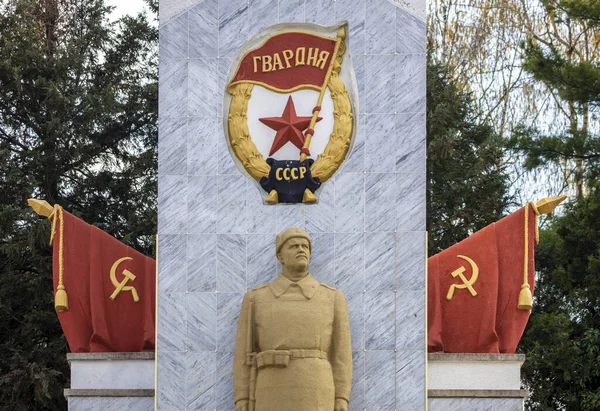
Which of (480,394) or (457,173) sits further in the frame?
(457,173)

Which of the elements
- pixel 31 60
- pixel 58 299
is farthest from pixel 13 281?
pixel 58 299

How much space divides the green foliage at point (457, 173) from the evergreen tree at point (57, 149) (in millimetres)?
4544

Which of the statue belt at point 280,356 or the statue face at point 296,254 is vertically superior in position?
the statue face at point 296,254

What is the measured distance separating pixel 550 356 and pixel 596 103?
154 inches

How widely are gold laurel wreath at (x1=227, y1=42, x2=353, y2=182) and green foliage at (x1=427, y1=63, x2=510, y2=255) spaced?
817 cm

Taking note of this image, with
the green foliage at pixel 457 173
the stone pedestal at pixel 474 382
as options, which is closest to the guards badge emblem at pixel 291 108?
the stone pedestal at pixel 474 382

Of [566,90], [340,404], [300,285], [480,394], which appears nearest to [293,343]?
[300,285]

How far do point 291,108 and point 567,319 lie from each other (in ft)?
30.1

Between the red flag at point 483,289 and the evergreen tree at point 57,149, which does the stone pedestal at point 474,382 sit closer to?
the red flag at point 483,289

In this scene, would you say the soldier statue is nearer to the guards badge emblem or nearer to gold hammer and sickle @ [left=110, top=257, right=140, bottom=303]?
the guards badge emblem

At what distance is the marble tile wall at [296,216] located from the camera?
15648 millimetres

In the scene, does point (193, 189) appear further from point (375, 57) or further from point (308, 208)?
point (375, 57)

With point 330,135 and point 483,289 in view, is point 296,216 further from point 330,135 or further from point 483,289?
point 483,289

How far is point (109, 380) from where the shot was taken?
1655 cm
